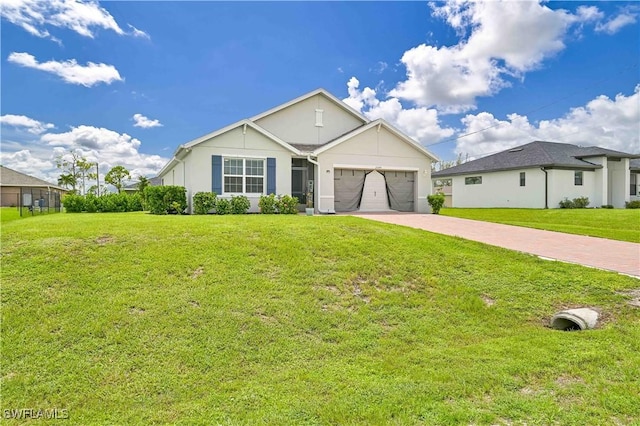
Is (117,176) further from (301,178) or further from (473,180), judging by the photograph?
(473,180)

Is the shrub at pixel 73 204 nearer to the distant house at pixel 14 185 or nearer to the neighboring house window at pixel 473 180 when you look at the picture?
the distant house at pixel 14 185

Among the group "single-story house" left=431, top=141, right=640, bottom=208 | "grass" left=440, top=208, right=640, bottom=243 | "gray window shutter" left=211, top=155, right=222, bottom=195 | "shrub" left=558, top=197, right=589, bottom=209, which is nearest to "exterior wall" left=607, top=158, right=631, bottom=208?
"single-story house" left=431, top=141, right=640, bottom=208

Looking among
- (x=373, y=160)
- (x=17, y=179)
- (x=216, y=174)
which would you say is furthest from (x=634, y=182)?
(x=17, y=179)

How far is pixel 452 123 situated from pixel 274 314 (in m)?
34.6

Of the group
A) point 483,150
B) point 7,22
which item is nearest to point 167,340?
point 7,22

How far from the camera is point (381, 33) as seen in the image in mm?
18672

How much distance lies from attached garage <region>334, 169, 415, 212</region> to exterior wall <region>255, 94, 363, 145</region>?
11.4 ft

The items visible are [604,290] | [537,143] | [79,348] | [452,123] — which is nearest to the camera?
[79,348]

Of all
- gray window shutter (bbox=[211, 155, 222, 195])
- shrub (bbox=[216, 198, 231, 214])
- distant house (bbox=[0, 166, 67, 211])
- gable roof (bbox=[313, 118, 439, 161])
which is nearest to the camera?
shrub (bbox=[216, 198, 231, 214])

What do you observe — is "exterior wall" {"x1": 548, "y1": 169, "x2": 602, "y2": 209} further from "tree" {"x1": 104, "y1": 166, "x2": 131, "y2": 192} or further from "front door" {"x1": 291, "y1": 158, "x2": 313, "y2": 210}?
"tree" {"x1": 104, "y1": 166, "x2": 131, "y2": 192}

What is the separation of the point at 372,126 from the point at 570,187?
1752 centimetres

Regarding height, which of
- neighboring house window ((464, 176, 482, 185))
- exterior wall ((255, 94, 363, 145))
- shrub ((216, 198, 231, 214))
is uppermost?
exterior wall ((255, 94, 363, 145))

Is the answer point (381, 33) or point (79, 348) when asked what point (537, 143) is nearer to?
point (381, 33)

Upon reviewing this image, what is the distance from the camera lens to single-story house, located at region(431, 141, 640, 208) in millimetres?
25078
